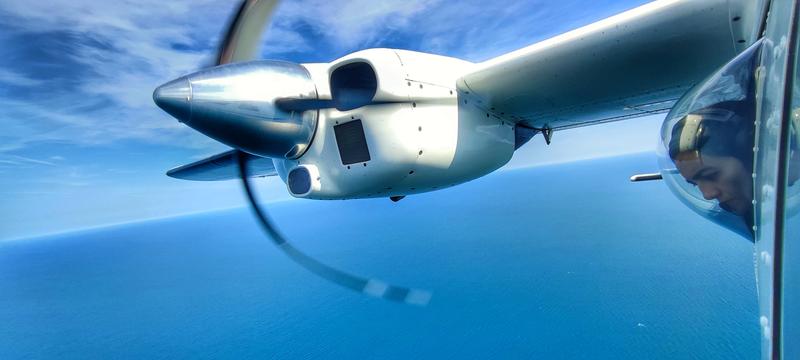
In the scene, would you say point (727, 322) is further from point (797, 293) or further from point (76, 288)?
point (76, 288)

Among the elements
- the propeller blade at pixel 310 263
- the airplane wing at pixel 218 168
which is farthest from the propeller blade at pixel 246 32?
the airplane wing at pixel 218 168

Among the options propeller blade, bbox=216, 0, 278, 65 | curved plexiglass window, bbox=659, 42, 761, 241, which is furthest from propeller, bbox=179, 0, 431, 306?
curved plexiglass window, bbox=659, 42, 761, 241

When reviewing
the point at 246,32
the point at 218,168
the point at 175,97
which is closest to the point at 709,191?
the point at 175,97

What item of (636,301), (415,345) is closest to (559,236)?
(636,301)

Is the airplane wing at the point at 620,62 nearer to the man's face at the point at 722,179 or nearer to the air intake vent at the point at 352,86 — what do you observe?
the air intake vent at the point at 352,86

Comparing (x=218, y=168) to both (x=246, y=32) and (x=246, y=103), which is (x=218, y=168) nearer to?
(x=246, y=32)

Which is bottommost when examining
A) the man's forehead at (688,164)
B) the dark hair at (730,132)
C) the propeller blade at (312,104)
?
the man's forehead at (688,164)

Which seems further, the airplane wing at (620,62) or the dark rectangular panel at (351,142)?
the dark rectangular panel at (351,142)
